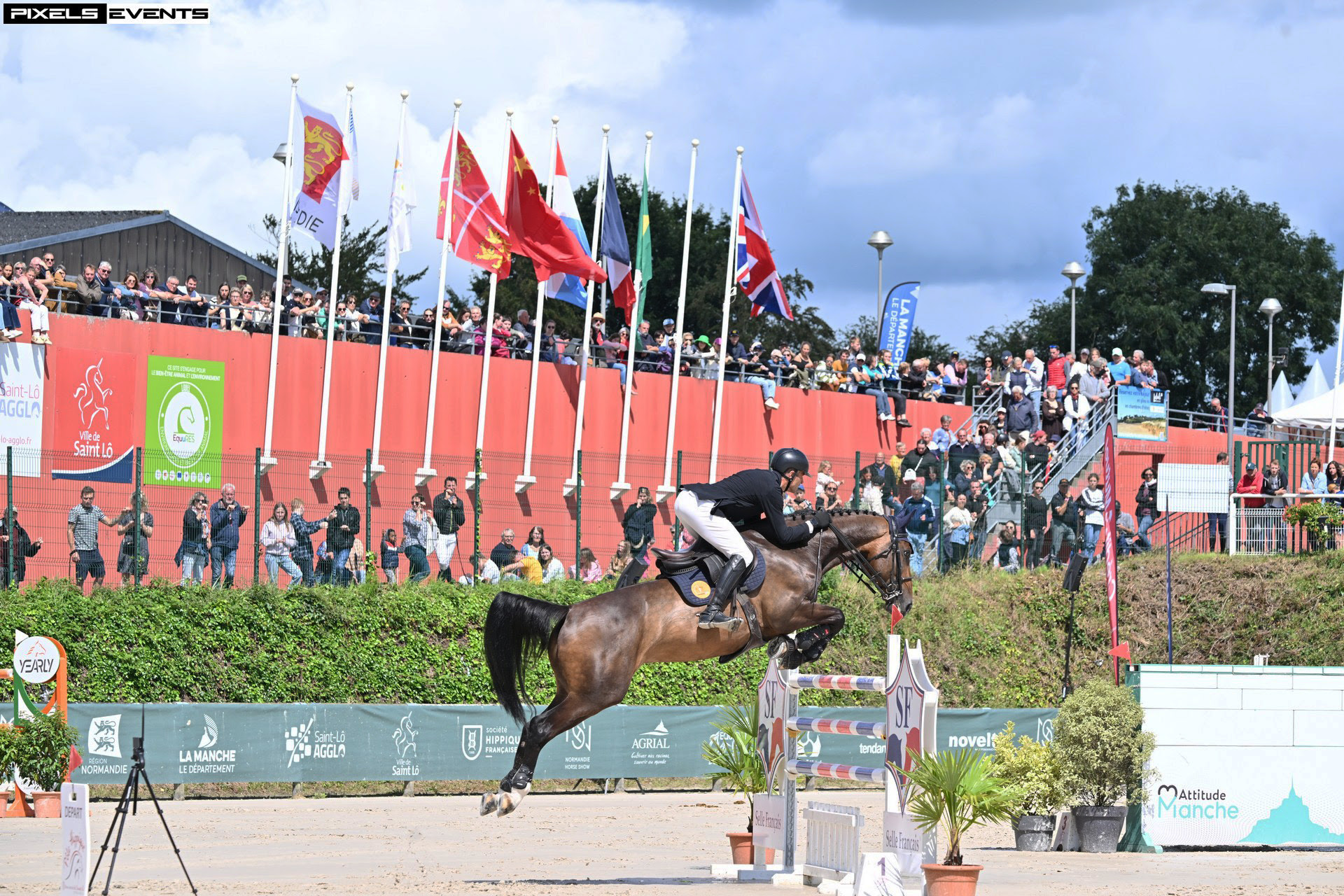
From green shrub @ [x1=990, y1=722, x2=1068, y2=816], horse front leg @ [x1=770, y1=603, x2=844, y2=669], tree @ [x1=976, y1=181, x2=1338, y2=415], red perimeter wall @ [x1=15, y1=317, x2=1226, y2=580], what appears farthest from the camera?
tree @ [x1=976, y1=181, x2=1338, y2=415]

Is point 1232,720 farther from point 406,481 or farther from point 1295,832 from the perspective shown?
point 406,481

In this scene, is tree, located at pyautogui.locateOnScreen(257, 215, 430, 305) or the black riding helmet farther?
tree, located at pyautogui.locateOnScreen(257, 215, 430, 305)

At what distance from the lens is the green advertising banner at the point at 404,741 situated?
59.0ft

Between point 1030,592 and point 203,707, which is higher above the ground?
point 1030,592

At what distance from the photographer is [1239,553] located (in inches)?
1013

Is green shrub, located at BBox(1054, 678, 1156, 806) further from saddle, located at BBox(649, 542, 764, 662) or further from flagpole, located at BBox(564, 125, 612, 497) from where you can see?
flagpole, located at BBox(564, 125, 612, 497)

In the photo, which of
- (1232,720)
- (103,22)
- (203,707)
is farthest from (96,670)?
(1232,720)

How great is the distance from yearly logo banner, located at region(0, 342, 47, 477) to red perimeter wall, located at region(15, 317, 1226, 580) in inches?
6.4

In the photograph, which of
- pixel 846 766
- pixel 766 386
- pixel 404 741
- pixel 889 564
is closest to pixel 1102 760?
pixel 846 766

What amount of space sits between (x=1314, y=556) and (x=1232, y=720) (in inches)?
447

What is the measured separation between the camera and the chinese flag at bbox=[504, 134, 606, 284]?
83.4ft

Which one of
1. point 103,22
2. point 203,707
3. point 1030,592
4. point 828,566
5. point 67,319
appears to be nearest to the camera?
point 828,566

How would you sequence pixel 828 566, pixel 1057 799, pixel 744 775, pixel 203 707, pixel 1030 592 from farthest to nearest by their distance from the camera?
pixel 1030 592 → pixel 203 707 → pixel 1057 799 → pixel 744 775 → pixel 828 566

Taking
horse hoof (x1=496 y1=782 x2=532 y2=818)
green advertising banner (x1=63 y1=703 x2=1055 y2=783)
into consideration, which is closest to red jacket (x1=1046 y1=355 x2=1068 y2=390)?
green advertising banner (x1=63 y1=703 x2=1055 y2=783)
